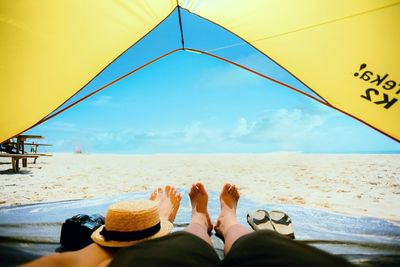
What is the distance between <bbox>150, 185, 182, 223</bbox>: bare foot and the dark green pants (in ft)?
3.21

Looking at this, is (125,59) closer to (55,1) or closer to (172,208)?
(55,1)

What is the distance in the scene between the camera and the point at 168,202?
1914mm

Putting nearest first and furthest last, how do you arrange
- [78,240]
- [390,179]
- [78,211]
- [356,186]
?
[78,240], [78,211], [356,186], [390,179]

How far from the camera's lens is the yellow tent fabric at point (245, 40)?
53.7 inches

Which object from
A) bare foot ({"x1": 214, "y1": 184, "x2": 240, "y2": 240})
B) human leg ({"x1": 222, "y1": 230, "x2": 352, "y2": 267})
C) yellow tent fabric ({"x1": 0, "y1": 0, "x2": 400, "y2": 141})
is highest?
yellow tent fabric ({"x1": 0, "y1": 0, "x2": 400, "y2": 141})

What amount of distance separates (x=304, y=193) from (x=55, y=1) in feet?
16.5

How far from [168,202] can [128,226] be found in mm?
947

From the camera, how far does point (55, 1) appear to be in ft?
4.43

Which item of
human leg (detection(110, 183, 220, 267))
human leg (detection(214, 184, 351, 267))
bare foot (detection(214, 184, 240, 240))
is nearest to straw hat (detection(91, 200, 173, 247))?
human leg (detection(110, 183, 220, 267))

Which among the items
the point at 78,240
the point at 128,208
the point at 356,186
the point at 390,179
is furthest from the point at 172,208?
the point at 390,179

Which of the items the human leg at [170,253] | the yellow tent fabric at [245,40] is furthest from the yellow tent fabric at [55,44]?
the human leg at [170,253]

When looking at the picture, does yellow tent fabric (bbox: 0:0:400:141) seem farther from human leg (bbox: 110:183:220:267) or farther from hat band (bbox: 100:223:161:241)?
human leg (bbox: 110:183:220:267)

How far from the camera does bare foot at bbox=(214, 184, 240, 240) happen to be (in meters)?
1.46

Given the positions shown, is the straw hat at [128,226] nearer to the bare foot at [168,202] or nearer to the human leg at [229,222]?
the human leg at [229,222]
